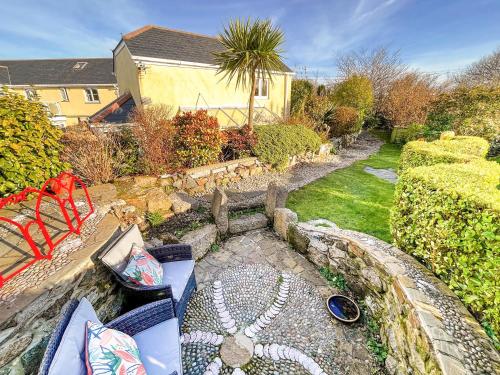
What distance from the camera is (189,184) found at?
5.97 meters

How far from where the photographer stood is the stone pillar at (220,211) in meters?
4.40

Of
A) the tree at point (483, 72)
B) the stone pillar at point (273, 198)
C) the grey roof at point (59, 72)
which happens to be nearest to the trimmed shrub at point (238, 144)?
the stone pillar at point (273, 198)

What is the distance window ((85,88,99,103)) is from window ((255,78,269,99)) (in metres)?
16.4

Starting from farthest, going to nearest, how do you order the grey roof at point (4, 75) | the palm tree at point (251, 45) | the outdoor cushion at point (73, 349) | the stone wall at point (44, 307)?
the grey roof at point (4, 75)
the palm tree at point (251, 45)
the stone wall at point (44, 307)
the outdoor cushion at point (73, 349)

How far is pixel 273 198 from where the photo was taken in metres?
4.96

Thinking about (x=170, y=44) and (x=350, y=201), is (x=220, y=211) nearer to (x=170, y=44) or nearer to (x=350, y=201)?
(x=350, y=201)

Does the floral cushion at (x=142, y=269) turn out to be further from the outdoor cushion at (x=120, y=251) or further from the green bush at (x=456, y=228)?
the green bush at (x=456, y=228)

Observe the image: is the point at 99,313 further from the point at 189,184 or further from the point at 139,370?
the point at 189,184

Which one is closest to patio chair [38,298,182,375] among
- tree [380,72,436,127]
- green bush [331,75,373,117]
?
green bush [331,75,373,117]

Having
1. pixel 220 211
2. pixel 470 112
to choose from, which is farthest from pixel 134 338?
pixel 470 112

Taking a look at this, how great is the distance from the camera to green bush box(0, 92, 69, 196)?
11.2 ft

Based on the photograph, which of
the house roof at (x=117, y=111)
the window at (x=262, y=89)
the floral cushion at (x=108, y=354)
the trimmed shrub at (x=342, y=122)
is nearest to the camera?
the floral cushion at (x=108, y=354)

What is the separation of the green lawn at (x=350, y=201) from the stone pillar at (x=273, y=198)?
0.73 meters

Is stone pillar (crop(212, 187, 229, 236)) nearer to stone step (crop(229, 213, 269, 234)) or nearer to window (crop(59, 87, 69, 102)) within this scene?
stone step (crop(229, 213, 269, 234))
